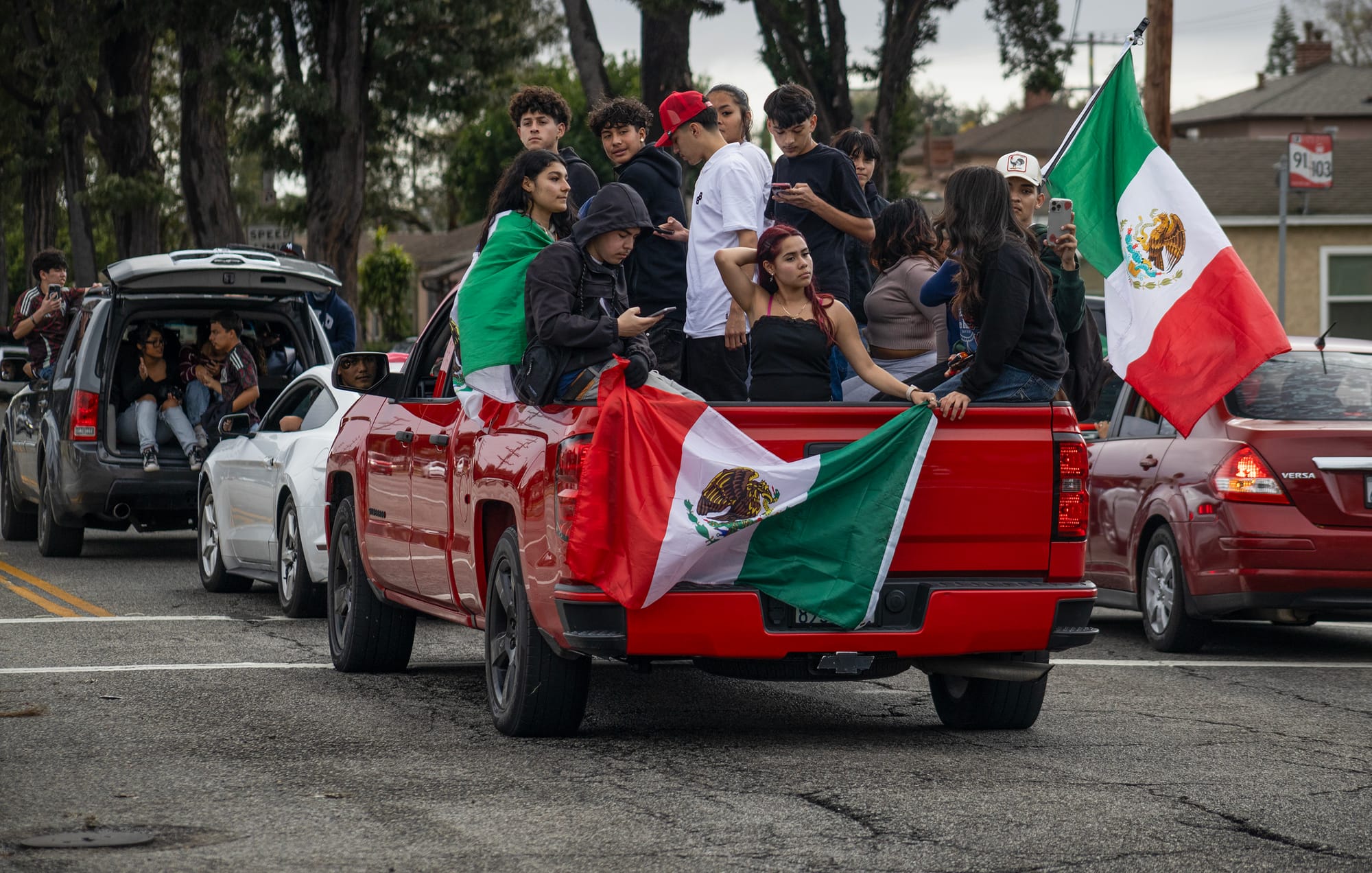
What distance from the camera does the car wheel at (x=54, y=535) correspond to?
15.2 meters

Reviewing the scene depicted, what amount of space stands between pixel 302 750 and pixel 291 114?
20.5m

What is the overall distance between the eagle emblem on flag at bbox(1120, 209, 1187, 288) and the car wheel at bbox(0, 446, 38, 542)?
11231mm

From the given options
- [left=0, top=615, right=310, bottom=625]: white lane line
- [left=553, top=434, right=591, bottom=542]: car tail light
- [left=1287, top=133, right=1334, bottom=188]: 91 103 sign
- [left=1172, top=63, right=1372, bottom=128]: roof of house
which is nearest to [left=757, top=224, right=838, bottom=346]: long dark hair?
[left=553, top=434, right=591, bottom=542]: car tail light

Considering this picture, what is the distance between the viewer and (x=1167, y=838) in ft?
19.0

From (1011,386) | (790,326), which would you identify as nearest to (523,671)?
(790,326)

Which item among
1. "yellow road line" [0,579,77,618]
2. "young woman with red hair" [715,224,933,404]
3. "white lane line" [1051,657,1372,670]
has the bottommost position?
"white lane line" [1051,657,1372,670]

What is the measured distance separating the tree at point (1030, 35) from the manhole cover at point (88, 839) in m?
23.0

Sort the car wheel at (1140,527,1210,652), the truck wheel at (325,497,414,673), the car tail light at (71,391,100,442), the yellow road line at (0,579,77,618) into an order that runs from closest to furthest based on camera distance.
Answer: the truck wheel at (325,497,414,673)
the car wheel at (1140,527,1210,652)
the yellow road line at (0,579,77,618)
the car tail light at (71,391,100,442)

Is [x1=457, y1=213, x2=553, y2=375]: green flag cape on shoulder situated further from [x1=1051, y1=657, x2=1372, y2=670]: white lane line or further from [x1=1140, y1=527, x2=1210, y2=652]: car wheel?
[x1=1140, y1=527, x2=1210, y2=652]: car wheel

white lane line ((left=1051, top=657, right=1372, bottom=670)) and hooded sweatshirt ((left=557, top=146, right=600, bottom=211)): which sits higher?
hooded sweatshirt ((left=557, top=146, right=600, bottom=211))

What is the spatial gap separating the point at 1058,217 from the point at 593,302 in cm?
251

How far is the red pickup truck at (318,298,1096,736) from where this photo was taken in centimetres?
679

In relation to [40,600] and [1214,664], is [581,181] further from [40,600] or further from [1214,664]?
[40,600]

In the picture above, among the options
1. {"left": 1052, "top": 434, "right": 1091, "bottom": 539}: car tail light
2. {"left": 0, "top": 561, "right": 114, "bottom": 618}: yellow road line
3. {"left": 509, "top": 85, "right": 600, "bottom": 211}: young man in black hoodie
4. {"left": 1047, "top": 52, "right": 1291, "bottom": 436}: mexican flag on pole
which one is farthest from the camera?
{"left": 0, "top": 561, "right": 114, "bottom": 618}: yellow road line
